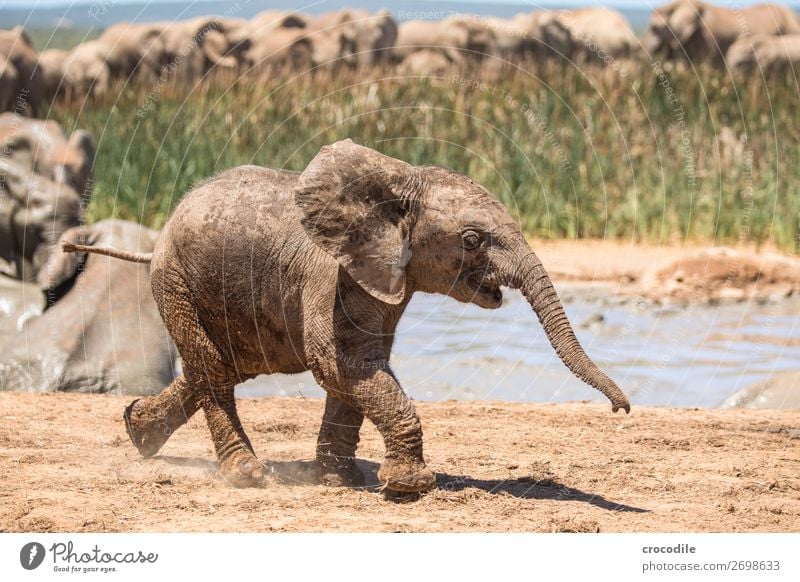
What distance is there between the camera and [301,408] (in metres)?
11.5

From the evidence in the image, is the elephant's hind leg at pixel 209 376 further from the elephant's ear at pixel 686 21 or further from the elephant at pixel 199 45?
the elephant's ear at pixel 686 21

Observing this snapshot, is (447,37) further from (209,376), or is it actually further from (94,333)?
(209,376)

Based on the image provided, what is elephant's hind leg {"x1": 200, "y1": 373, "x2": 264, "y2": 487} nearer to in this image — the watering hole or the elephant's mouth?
the elephant's mouth

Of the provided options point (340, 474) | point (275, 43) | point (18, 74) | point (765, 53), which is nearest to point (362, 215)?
point (340, 474)

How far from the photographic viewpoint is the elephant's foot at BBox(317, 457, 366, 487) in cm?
836

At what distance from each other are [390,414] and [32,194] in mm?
9265

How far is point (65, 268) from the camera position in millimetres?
13781

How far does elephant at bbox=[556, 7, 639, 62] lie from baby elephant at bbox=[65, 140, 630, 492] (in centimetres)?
3195

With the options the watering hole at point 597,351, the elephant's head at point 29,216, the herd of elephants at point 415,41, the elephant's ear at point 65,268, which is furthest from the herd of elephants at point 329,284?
the herd of elephants at point 415,41

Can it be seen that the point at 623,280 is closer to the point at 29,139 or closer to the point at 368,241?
the point at 29,139

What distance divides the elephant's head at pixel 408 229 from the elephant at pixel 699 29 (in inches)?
1268

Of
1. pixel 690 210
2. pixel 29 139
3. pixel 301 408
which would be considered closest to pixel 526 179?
pixel 690 210

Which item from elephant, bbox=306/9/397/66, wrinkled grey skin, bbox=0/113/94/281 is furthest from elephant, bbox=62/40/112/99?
wrinkled grey skin, bbox=0/113/94/281

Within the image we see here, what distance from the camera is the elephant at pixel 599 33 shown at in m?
41.5
